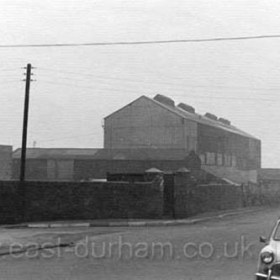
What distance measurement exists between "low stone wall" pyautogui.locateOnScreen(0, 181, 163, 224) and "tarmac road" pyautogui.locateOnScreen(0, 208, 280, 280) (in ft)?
33.9

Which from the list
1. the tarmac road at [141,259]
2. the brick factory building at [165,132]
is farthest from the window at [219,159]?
the tarmac road at [141,259]

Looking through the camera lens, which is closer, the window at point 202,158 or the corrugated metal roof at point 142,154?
the corrugated metal roof at point 142,154

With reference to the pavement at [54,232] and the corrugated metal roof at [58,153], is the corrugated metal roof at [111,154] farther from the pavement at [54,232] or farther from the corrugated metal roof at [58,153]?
the pavement at [54,232]

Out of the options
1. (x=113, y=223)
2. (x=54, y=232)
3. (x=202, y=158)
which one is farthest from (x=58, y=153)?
(x=54, y=232)

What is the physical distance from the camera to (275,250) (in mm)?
7566

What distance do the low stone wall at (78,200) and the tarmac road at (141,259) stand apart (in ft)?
33.9

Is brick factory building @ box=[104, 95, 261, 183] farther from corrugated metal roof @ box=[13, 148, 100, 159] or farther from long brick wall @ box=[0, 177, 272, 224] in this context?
long brick wall @ box=[0, 177, 272, 224]

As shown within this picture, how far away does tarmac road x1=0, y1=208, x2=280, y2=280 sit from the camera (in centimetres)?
1122

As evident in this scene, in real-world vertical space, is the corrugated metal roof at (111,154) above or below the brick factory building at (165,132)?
below

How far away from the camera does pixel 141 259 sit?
1350cm

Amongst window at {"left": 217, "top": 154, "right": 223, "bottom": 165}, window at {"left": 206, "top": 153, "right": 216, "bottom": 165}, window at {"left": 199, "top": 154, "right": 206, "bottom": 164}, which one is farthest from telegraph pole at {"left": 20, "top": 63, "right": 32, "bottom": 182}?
window at {"left": 217, "top": 154, "right": 223, "bottom": 165}

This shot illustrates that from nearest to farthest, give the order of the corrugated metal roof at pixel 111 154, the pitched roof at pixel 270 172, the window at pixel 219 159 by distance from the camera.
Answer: the corrugated metal roof at pixel 111 154 → the window at pixel 219 159 → the pitched roof at pixel 270 172

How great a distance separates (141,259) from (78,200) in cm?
1877

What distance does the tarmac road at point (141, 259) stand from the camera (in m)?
11.2
